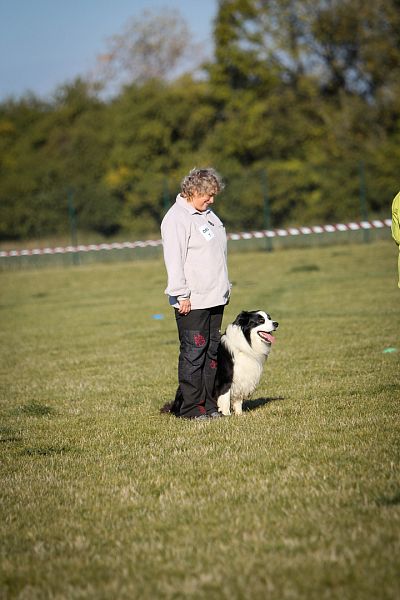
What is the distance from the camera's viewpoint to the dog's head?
6.32 metres

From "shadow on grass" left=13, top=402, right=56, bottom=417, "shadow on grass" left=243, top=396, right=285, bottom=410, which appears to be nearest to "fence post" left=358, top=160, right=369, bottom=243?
"shadow on grass" left=243, top=396, right=285, bottom=410

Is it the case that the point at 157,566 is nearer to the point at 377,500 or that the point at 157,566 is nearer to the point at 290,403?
the point at 377,500

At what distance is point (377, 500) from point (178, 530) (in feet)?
3.49

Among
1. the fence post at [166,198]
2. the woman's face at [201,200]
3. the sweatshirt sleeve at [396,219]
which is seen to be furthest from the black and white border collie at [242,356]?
the fence post at [166,198]

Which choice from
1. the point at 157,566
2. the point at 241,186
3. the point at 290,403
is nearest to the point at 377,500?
the point at 157,566

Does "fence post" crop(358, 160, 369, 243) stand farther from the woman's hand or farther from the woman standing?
the woman's hand

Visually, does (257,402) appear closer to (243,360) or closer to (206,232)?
(243,360)

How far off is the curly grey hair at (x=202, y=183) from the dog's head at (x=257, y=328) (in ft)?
3.35

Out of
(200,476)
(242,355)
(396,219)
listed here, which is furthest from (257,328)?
(200,476)

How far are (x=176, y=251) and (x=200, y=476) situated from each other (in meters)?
2.01

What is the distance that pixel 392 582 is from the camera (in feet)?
10.3

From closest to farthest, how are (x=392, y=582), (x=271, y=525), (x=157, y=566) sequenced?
1. (x=392, y=582)
2. (x=157, y=566)
3. (x=271, y=525)

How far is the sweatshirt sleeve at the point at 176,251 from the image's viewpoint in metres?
6.18

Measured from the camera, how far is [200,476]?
4.85 meters
